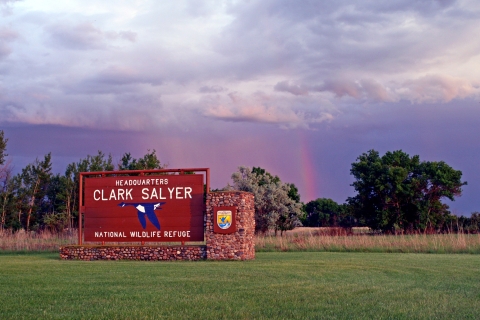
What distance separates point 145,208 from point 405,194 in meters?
29.4

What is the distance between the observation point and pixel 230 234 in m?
19.0

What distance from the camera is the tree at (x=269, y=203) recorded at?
1740 inches

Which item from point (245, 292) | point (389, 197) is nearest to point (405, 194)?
point (389, 197)

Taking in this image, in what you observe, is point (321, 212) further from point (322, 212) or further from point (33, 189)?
point (33, 189)

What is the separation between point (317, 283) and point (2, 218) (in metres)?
36.6

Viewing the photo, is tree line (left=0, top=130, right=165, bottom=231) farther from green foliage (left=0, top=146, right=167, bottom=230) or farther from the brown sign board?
the brown sign board

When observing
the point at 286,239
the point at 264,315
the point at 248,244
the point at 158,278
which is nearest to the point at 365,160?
the point at 286,239

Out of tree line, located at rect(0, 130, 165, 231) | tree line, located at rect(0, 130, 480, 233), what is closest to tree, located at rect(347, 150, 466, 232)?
tree line, located at rect(0, 130, 480, 233)

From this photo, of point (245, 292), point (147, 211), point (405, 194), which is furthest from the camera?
point (405, 194)

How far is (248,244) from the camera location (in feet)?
63.1

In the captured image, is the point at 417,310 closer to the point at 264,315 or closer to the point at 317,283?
the point at 264,315

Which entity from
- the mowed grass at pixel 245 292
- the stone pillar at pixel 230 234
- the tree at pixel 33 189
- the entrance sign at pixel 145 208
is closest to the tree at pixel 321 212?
the tree at pixel 33 189

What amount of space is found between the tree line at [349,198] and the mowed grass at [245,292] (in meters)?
29.0

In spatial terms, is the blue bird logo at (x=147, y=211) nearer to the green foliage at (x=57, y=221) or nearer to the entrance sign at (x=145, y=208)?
the entrance sign at (x=145, y=208)
